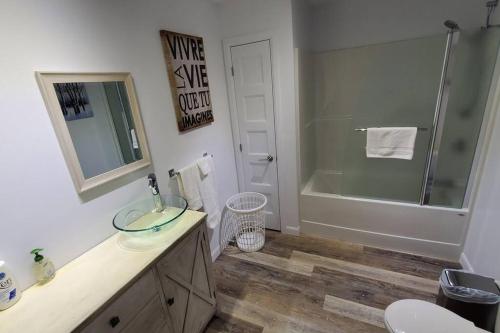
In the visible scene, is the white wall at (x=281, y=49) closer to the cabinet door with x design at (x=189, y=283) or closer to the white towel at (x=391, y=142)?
the white towel at (x=391, y=142)

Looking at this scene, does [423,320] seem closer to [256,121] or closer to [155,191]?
[155,191]

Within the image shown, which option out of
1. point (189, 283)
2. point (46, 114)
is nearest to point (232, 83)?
point (46, 114)

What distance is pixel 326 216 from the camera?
8.41 ft

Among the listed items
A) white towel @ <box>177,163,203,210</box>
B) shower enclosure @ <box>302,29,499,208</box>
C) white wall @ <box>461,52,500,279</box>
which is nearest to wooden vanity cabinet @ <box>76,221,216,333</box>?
white towel @ <box>177,163,203,210</box>

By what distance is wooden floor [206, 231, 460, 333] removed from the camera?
1.75 meters

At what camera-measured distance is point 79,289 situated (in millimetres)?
1065

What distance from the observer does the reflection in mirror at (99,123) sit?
1224mm

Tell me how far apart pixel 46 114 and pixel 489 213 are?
288 cm

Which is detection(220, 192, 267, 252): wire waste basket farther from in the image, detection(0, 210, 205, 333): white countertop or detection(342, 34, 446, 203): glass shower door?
detection(0, 210, 205, 333): white countertop

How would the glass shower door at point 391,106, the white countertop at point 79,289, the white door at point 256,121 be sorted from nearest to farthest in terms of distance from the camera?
the white countertop at point 79,289 < the white door at point 256,121 < the glass shower door at point 391,106

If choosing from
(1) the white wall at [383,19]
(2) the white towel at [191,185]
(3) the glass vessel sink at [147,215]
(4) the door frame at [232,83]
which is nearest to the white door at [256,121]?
(4) the door frame at [232,83]

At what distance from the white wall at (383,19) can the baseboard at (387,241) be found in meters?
2.01

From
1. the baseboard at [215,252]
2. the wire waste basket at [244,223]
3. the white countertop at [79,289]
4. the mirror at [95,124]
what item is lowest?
the baseboard at [215,252]

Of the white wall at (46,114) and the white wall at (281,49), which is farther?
the white wall at (281,49)
